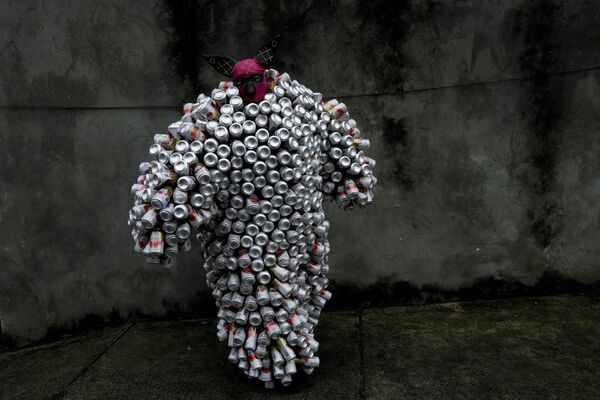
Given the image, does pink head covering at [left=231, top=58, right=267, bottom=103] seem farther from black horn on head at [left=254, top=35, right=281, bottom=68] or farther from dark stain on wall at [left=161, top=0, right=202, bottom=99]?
dark stain on wall at [left=161, top=0, right=202, bottom=99]

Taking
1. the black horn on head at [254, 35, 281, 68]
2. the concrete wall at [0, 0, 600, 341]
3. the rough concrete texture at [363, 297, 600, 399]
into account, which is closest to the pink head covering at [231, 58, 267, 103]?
the black horn on head at [254, 35, 281, 68]

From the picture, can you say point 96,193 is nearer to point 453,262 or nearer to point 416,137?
point 416,137

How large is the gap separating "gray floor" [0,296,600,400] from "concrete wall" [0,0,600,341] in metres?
0.33

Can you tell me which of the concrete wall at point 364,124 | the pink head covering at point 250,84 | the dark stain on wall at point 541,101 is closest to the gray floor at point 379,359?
the concrete wall at point 364,124

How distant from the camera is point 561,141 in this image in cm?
376

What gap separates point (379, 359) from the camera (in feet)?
10.6

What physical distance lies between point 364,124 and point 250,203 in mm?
1483

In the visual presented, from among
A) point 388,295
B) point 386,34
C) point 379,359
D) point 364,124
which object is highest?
point 386,34

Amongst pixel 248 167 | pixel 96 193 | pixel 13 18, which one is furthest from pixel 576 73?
pixel 13 18

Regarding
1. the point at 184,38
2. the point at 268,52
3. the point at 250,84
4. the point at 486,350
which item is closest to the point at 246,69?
the point at 250,84

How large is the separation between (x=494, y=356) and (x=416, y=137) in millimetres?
1489

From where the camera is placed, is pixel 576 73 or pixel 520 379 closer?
pixel 520 379

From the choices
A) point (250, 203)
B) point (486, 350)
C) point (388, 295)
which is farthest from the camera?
point (388, 295)

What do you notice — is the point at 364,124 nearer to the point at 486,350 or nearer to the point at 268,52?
the point at 268,52
